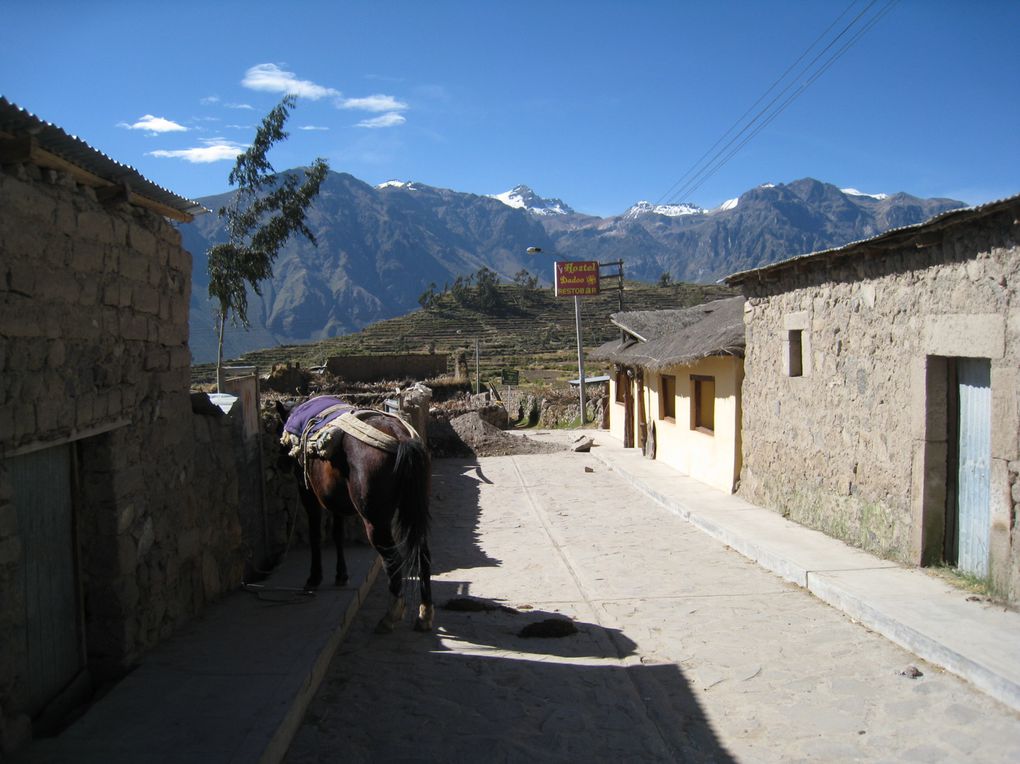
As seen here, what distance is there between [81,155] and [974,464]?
23.1 feet

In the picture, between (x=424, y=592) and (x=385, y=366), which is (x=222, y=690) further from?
(x=385, y=366)

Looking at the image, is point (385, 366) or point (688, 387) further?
point (385, 366)

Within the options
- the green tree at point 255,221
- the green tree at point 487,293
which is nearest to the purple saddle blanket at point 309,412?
the green tree at point 255,221

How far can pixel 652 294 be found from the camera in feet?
243

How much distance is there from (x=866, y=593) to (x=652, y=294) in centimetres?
6911

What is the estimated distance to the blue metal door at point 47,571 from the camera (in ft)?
12.5

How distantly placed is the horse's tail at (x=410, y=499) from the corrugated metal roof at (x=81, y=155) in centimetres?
223

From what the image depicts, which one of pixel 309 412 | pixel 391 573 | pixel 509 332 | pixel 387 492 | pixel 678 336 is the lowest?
pixel 391 573

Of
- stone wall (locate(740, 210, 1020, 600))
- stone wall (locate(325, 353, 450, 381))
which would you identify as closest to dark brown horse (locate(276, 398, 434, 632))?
stone wall (locate(740, 210, 1020, 600))

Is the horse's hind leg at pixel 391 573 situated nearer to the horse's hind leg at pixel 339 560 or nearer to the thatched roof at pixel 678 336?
the horse's hind leg at pixel 339 560

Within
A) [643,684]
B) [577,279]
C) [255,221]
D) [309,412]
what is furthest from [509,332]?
[643,684]

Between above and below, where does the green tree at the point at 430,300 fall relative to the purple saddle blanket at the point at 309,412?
above

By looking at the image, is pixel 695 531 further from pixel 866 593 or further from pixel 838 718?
pixel 838 718

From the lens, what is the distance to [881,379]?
25.8ft
